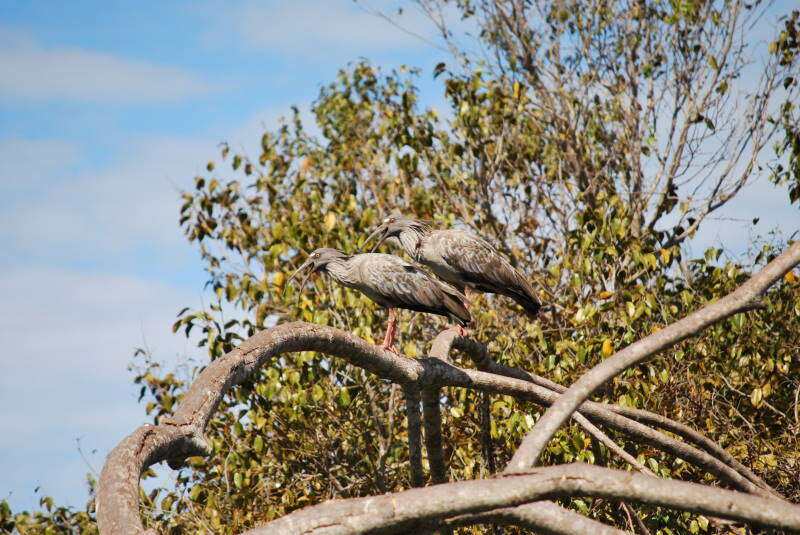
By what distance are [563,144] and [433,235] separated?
17.3ft

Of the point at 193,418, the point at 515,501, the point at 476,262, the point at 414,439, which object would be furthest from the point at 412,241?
the point at 515,501

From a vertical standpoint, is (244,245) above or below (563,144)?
below

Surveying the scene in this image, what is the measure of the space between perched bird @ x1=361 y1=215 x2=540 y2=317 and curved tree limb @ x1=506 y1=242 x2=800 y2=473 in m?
3.82

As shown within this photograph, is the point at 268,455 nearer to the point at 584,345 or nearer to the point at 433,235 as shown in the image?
the point at 433,235

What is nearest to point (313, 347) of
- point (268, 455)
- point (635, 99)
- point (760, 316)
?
point (268, 455)

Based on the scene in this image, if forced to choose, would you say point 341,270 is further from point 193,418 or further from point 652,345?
point 193,418

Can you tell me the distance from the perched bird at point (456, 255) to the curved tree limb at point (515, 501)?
524cm

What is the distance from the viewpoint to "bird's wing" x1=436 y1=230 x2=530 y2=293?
28.9 feet

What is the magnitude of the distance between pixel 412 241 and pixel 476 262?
0.74 m

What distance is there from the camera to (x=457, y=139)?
38.8 ft

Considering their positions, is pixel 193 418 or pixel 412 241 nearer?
pixel 193 418

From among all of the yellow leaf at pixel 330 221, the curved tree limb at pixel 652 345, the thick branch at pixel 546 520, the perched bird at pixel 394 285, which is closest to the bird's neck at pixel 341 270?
the perched bird at pixel 394 285

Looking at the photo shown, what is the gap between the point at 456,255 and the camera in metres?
8.79

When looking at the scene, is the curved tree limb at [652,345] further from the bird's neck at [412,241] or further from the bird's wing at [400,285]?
the bird's neck at [412,241]
